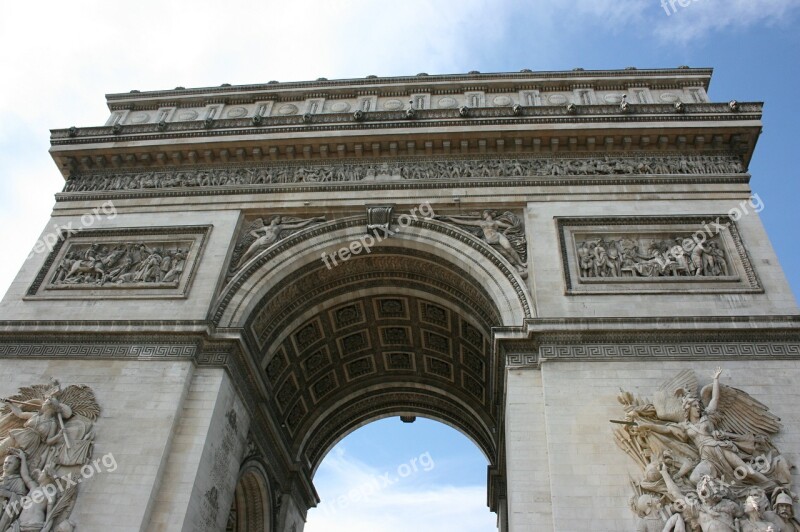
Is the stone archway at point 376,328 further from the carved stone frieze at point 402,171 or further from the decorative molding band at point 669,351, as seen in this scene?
the carved stone frieze at point 402,171

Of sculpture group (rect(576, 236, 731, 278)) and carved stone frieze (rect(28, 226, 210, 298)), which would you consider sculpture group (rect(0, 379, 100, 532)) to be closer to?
carved stone frieze (rect(28, 226, 210, 298))

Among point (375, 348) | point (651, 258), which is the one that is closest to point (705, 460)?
point (651, 258)

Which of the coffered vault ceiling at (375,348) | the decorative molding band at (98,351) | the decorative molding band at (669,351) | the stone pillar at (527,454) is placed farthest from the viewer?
the coffered vault ceiling at (375,348)

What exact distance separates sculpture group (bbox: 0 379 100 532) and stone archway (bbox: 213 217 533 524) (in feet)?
11.1

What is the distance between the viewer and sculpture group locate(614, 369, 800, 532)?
10070 mm

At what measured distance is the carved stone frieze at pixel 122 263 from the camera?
49.7ft

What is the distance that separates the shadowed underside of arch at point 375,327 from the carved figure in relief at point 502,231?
34 cm

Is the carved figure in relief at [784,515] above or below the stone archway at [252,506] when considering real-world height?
below

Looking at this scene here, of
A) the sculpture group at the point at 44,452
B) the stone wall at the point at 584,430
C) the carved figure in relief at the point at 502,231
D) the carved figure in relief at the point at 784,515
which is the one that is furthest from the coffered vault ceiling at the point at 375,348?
the carved figure in relief at the point at 784,515

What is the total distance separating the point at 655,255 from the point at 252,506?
12.0m

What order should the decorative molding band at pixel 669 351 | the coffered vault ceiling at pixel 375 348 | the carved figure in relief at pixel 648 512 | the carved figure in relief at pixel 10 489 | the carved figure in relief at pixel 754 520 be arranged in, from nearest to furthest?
the carved figure in relief at pixel 754 520 < the carved figure in relief at pixel 648 512 < the carved figure in relief at pixel 10 489 < the decorative molding band at pixel 669 351 < the coffered vault ceiling at pixel 375 348

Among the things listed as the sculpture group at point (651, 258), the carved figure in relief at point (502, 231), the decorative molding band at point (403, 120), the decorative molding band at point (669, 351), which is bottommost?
the decorative molding band at point (669, 351)

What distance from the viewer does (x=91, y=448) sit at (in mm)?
12344

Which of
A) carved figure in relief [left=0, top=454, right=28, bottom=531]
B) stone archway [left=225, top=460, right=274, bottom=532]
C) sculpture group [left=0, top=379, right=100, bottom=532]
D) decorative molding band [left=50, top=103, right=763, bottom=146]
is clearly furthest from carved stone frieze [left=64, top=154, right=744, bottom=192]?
carved figure in relief [left=0, top=454, right=28, bottom=531]
